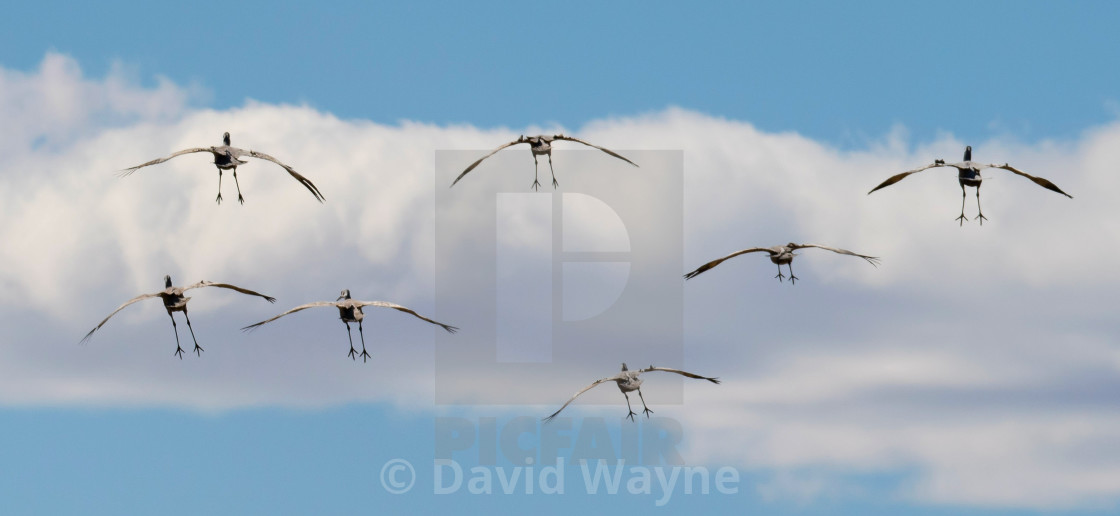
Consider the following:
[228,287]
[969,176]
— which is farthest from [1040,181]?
[228,287]

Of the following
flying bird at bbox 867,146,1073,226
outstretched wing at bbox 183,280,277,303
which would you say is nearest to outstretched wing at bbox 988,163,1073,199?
flying bird at bbox 867,146,1073,226

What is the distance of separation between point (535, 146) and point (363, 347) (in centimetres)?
1256

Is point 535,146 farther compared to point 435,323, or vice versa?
point 535,146

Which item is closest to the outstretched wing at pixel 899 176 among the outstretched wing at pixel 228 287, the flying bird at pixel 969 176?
the flying bird at pixel 969 176

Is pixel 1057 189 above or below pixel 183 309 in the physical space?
above

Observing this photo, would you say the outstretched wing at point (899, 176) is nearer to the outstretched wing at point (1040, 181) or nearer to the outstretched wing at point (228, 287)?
the outstretched wing at point (1040, 181)

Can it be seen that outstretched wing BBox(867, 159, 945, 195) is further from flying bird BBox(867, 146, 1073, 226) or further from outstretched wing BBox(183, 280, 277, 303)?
outstretched wing BBox(183, 280, 277, 303)

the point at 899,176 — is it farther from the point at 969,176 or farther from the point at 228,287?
the point at 228,287

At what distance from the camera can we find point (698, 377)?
65.8m

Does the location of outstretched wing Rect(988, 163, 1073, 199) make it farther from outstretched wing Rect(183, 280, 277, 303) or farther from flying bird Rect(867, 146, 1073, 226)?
outstretched wing Rect(183, 280, 277, 303)

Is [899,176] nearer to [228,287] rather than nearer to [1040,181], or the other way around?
[1040,181]

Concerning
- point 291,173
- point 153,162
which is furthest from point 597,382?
point 153,162

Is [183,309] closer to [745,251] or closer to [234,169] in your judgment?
[234,169]

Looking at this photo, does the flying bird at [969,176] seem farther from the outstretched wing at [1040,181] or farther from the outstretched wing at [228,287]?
the outstretched wing at [228,287]
